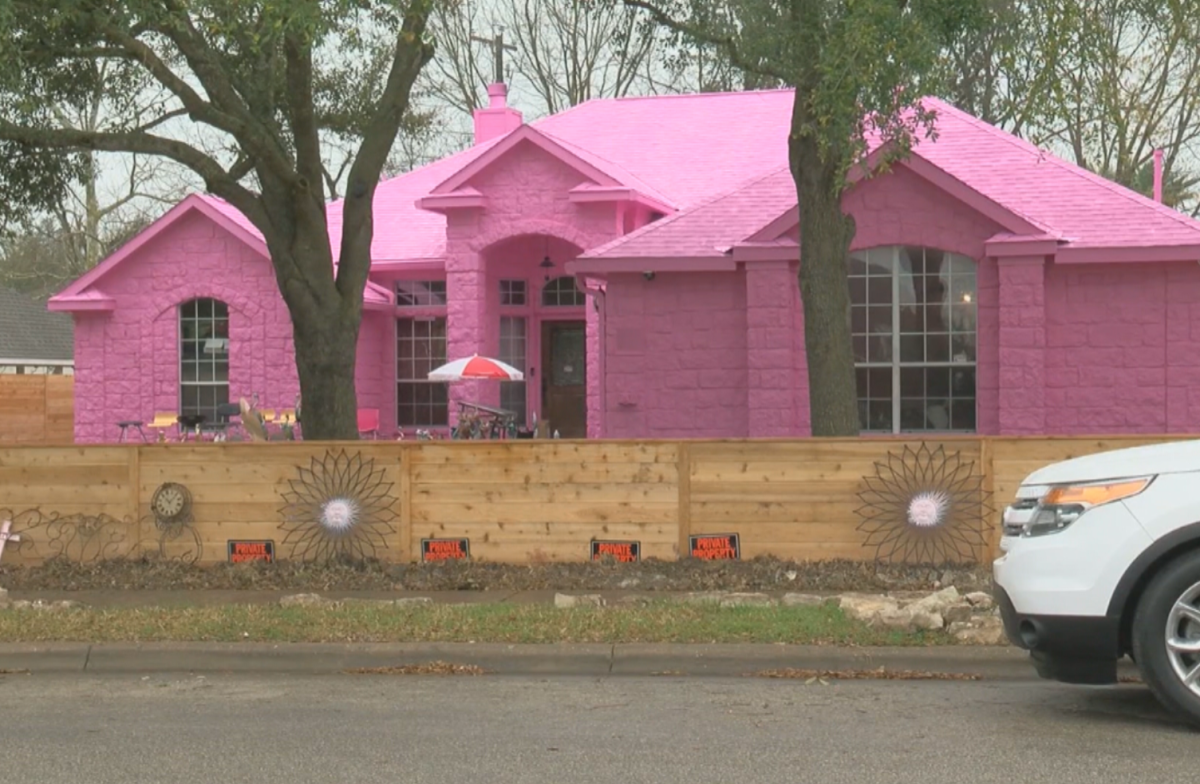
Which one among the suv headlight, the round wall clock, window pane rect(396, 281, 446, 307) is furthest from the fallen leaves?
window pane rect(396, 281, 446, 307)

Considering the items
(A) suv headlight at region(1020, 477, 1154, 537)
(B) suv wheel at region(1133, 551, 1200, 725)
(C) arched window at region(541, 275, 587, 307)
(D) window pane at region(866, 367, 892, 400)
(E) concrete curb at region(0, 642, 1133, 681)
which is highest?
(C) arched window at region(541, 275, 587, 307)

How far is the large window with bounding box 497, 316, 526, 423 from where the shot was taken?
23.8m

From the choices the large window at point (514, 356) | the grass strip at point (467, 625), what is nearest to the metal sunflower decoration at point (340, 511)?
the grass strip at point (467, 625)

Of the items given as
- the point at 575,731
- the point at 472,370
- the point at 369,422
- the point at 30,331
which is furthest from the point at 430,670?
the point at 30,331

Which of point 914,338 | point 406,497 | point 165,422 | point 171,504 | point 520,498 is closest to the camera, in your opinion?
point 520,498

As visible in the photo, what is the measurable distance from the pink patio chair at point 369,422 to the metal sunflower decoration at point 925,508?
11.4m

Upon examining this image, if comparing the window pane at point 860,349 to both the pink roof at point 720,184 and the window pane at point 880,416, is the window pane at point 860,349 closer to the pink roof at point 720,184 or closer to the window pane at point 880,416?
the window pane at point 880,416

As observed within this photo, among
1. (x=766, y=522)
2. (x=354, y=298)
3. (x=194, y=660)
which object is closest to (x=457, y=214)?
(x=354, y=298)

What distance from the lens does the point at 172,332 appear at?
23.1 m

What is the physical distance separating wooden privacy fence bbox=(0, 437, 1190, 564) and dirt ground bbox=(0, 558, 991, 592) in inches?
5.7

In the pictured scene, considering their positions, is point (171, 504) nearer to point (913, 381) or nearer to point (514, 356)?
point (913, 381)

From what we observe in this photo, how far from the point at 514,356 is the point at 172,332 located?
5195 mm

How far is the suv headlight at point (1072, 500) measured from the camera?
23.2 feet

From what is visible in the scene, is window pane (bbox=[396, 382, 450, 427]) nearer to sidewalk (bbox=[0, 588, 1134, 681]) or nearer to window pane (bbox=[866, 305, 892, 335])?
window pane (bbox=[866, 305, 892, 335])
